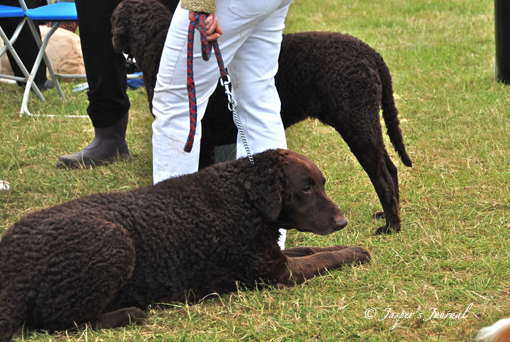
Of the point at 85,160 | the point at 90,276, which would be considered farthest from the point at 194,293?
the point at 85,160

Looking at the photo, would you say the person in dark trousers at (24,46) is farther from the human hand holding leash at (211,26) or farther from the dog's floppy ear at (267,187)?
the dog's floppy ear at (267,187)

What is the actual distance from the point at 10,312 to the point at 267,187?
110cm

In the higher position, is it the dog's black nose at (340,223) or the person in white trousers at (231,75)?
the person in white trousers at (231,75)

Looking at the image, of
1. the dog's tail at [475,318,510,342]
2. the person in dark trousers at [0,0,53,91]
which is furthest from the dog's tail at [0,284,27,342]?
the person in dark trousers at [0,0,53,91]

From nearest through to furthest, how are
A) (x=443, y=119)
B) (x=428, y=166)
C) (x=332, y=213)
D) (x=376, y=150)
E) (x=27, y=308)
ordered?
(x=27, y=308) < (x=332, y=213) < (x=376, y=150) < (x=428, y=166) < (x=443, y=119)

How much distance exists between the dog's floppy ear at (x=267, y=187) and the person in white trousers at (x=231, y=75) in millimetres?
491

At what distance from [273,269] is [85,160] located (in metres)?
2.39

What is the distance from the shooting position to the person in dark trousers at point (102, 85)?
401cm

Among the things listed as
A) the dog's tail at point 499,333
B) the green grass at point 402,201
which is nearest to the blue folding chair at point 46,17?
the green grass at point 402,201

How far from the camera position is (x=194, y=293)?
234cm

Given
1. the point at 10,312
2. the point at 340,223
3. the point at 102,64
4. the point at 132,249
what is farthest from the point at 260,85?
the point at 102,64

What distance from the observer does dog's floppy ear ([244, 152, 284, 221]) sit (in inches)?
91.7

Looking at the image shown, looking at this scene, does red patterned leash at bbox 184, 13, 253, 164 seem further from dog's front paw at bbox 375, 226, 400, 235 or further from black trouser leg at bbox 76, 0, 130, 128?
black trouser leg at bbox 76, 0, 130, 128

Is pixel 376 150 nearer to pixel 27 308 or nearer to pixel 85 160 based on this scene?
pixel 27 308
